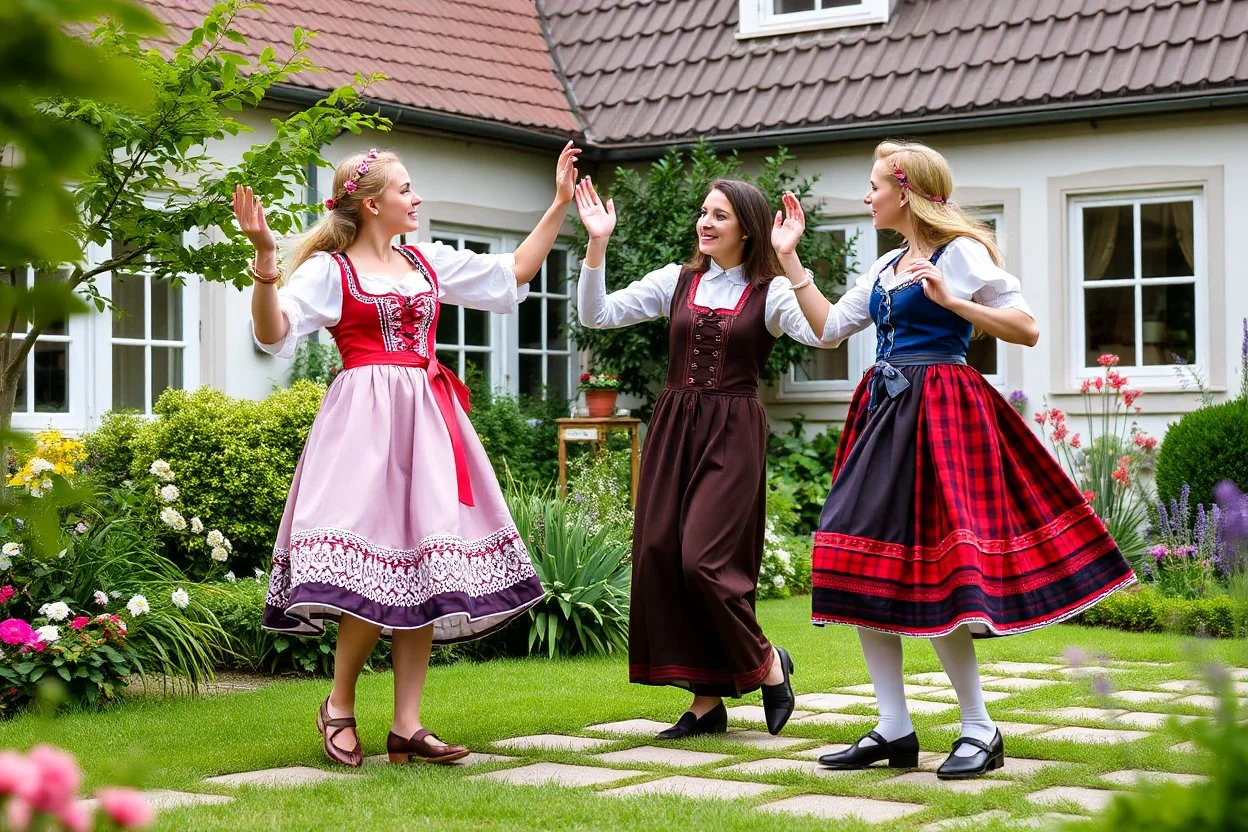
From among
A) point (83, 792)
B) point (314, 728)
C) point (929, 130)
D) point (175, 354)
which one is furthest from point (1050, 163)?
point (83, 792)

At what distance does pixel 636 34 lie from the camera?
12.2 meters

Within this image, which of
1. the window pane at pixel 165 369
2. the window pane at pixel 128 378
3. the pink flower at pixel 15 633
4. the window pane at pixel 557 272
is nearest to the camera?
the pink flower at pixel 15 633

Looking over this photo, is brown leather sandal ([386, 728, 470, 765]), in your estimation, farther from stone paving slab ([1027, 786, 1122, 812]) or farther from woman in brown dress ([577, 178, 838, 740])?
stone paving slab ([1027, 786, 1122, 812])

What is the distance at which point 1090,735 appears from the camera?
15.2ft

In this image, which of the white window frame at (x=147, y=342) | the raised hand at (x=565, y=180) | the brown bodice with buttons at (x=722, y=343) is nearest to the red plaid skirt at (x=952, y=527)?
the brown bodice with buttons at (x=722, y=343)

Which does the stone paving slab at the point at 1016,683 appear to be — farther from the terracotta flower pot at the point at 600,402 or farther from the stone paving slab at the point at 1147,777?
the terracotta flower pot at the point at 600,402

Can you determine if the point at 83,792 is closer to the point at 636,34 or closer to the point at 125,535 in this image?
the point at 125,535

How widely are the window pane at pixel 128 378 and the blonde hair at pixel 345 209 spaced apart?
4.95 m

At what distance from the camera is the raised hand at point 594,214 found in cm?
490

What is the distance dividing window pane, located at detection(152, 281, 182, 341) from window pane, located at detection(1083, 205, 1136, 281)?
592 cm

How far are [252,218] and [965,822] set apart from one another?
2.31m

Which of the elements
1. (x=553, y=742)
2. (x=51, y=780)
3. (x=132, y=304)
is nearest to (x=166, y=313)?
(x=132, y=304)

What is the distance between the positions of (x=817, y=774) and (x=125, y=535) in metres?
3.35

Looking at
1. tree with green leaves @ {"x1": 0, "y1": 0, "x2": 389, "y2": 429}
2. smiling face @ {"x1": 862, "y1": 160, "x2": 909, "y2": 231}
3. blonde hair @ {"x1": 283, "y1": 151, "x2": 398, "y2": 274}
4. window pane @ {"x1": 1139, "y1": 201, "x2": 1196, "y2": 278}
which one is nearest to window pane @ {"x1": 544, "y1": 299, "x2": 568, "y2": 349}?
window pane @ {"x1": 1139, "y1": 201, "x2": 1196, "y2": 278}
